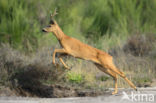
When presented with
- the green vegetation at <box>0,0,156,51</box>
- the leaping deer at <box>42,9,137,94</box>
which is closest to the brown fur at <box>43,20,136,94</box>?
the leaping deer at <box>42,9,137,94</box>

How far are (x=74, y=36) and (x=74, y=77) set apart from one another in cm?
597

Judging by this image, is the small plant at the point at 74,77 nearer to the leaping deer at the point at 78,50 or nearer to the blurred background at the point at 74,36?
the blurred background at the point at 74,36

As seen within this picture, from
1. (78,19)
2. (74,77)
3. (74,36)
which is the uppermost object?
(78,19)

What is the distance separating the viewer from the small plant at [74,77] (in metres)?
11.6

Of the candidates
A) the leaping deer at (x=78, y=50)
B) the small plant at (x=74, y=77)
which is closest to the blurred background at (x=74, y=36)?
the small plant at (x=74, y=77)

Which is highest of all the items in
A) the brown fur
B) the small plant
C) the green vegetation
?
the green vegetation

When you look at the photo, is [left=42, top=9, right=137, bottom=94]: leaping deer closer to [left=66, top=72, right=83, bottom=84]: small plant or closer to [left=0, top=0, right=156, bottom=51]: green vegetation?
[left=66, top=72, right=83, bottom=84]: small plant

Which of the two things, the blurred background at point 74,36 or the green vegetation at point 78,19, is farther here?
the green vegetation at point 78,19

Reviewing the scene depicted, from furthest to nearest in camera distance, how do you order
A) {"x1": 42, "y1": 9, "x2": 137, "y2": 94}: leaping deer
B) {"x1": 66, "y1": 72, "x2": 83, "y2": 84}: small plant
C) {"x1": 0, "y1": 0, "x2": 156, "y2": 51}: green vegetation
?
{"x1": 0, "y1": 0, "x2": 156, "y2": 51}: green vegetation, {"x1": 66, "y1": 72, "x2": 83, "y2": 84}: small plant, {"x1": 42, "y1": 9, "x2": 137, "y2": 94}: leaping deer

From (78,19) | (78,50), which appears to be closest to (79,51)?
(78,50)

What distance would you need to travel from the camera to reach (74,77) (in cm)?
1173

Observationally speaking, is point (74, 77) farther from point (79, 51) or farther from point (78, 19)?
point (78, 19)

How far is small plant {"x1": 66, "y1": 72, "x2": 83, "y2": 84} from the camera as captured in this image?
11.6m

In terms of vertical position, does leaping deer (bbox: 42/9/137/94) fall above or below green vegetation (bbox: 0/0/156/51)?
below
